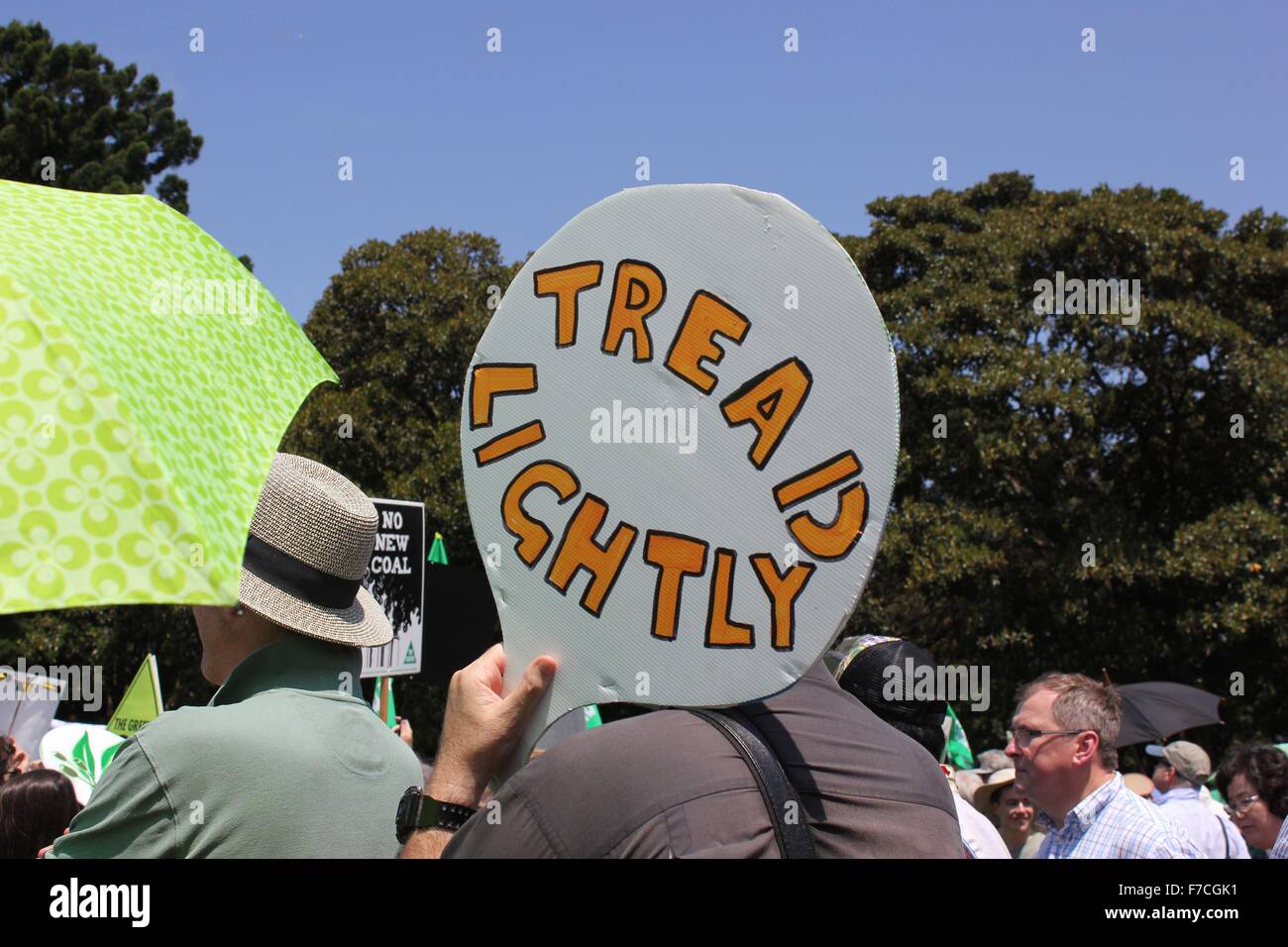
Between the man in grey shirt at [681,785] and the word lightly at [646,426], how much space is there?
0.29 meters

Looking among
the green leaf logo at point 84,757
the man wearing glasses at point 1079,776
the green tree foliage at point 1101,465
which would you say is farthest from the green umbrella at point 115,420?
the green tree foliage at point 1101,465

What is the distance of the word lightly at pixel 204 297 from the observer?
1.60 meters

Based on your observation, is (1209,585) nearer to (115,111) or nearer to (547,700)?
(547,700)

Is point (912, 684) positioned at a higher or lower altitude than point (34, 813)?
higher

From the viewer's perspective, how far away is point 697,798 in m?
1.19

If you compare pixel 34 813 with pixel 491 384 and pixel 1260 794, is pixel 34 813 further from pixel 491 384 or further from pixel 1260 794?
pixel 1260 794

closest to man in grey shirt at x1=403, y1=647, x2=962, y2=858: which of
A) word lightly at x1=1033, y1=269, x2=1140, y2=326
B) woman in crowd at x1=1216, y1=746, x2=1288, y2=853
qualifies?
woman in crowd at x1=1216, y1=746, x2=1288, y2=853

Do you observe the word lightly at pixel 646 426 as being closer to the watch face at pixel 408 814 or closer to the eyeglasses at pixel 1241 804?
the watch face at pixel 408 814

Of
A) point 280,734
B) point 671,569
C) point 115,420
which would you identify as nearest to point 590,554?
point 671,569

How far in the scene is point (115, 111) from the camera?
18.7 metres

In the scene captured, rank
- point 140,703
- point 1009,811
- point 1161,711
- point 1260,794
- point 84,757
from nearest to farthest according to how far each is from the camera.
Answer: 1. point 1260,794
2. point 1009,811
3. point 84,757
4. point 140,703
5. point 1161,711

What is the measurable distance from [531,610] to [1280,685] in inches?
573

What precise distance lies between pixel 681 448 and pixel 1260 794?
13.7 ft
